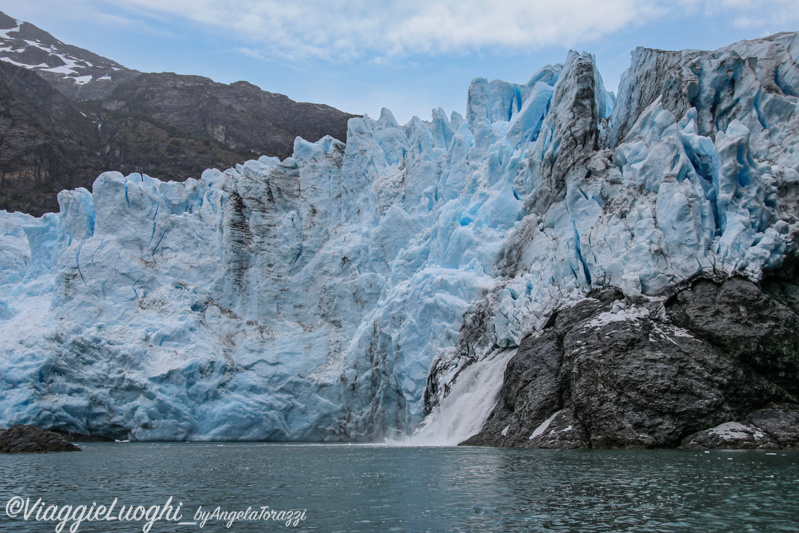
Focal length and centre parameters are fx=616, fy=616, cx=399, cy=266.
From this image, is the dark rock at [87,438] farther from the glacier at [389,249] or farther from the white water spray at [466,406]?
the white water spray at [466,406]

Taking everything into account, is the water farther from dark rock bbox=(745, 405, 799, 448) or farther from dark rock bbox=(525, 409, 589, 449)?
dark rock bbox=(745, 405, 799, 448)

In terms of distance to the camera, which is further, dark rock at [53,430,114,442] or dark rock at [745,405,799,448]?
dark rock at [53,430,114,442]

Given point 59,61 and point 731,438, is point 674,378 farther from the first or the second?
point 59,61

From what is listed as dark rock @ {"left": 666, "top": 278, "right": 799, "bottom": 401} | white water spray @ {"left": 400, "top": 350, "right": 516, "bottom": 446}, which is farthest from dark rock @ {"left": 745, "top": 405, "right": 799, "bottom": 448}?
white water spray @ {"left": 400, "top": 350, "right": 516, "bottom": 446}

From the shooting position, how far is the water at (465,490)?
7.91 meters

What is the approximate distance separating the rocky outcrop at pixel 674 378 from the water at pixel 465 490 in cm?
139

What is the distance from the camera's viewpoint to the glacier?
21.2 meters

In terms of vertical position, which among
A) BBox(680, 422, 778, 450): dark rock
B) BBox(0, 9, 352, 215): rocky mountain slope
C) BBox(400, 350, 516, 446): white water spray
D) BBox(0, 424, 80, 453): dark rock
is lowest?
BBox(0, 424, 80, 453): dark rock

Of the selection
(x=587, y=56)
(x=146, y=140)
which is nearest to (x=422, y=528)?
(x=587, y=56)

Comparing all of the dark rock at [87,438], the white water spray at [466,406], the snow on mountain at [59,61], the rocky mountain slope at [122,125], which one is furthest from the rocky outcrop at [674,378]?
the snow on mountain at [59,61]

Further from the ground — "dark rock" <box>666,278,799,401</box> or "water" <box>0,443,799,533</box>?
"dark rock" <box>666,278,799,401</box>

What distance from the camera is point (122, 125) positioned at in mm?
79312

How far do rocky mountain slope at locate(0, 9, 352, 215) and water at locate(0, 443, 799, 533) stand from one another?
161 feet

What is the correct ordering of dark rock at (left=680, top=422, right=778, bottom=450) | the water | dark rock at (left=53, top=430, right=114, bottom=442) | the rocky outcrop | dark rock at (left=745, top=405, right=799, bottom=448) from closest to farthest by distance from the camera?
the water
dark rock at (left=745, top=405, right=799, bottom=448)
dark rock at (left=680, top=422, right=778, bottom=450)
the rocky outcrop
dark rock at (left=53, top=430, right=114, bottom=442)
